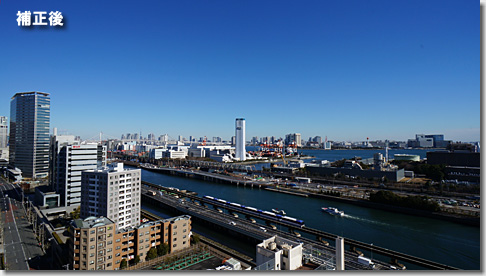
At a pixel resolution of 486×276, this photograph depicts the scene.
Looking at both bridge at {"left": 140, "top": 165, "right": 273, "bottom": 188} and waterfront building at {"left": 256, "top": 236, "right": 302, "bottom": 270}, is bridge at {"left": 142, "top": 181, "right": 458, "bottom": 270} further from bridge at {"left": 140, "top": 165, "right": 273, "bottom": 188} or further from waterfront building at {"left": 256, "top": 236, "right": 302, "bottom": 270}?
bridge at {"left": 140, "top": 165, "right": 273, "bottom": 188}

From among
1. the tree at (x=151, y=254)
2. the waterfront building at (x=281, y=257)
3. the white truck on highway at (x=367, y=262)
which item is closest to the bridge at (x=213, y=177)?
the tree at (x=151, y=254)

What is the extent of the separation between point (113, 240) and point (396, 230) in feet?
14.1

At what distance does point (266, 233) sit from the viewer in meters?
4.02

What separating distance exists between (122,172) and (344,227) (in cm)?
381

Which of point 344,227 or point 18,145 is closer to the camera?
point 344,227

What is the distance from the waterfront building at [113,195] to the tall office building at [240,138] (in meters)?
14.4

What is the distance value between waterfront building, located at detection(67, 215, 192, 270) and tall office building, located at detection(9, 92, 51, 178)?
332 inches

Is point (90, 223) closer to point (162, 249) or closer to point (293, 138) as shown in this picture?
point (162, 249)

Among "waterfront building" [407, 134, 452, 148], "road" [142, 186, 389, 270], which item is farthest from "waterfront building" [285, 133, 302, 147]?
"road" [142, 186, 389, 270]

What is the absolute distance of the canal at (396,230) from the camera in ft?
11.4

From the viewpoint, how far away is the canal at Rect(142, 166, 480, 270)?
3.48 m

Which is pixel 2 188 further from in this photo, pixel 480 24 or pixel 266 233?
pixel 480 24

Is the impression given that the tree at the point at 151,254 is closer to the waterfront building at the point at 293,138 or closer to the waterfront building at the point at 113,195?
the waterfront building at the point at 113,195

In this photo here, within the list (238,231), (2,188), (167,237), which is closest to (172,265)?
(167,237)
